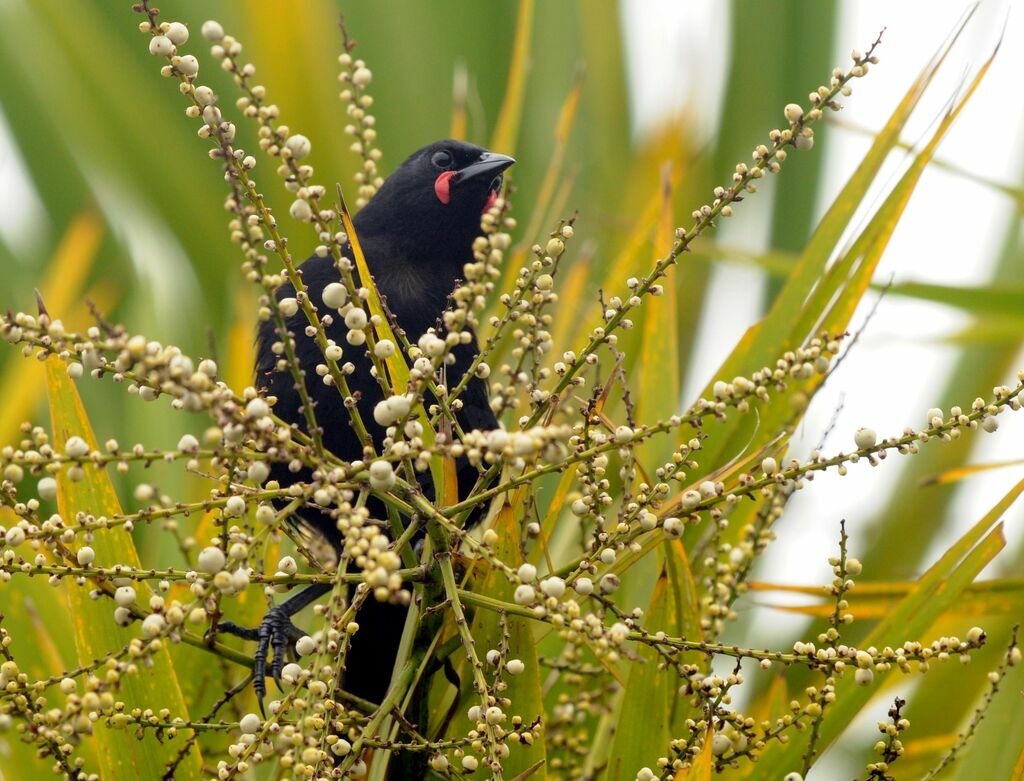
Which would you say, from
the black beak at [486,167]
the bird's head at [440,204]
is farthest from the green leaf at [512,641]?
the bird's head at [440,204]

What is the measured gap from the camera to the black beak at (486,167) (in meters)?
2.13

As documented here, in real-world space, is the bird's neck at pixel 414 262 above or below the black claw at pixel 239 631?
above

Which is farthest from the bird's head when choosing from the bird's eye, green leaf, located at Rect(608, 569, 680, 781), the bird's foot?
green leaf, located at Rect(608, 569, 680, 781)

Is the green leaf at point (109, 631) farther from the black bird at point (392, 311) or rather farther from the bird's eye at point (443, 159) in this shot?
the bird's eye at point (443, 159)

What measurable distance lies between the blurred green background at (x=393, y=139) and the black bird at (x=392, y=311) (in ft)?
0.78

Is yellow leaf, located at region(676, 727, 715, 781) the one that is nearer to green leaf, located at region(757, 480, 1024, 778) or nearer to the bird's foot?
green leaf, located at region(757, 480, 1024, 778)

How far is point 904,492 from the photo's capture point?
2.56 m

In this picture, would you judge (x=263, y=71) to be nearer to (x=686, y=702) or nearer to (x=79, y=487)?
(x=79, y=487)

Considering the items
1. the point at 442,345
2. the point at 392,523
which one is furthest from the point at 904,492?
the point at 442,345

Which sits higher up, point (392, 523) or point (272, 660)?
point (392, 523)

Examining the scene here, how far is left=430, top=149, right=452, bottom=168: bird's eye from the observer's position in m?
2.36

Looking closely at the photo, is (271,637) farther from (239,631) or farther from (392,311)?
(392,311)

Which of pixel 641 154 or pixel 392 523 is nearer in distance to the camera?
pixel 392 523

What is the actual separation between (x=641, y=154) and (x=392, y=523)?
2023mm
